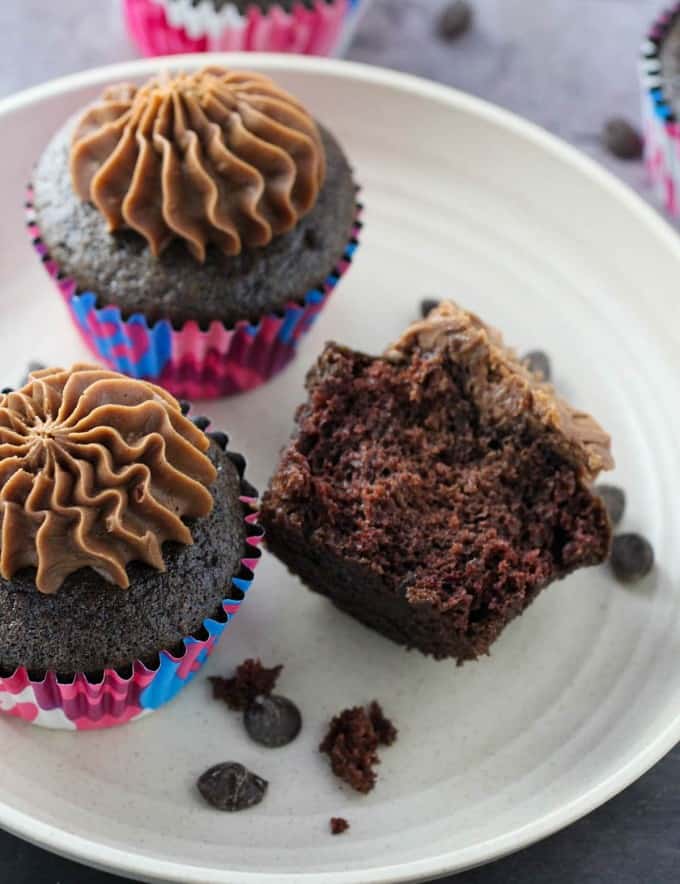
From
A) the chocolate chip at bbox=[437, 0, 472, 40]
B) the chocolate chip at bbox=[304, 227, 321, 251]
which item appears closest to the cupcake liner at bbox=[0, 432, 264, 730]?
the chocolate chip at bbox=[304, 227, 321, 251]

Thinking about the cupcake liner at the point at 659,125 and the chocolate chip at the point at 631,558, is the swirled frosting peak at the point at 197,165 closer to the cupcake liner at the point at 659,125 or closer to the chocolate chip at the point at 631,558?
the chocolate chip at the point at 631,558

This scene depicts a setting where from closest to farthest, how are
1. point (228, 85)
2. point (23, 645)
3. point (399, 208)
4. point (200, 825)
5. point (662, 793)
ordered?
point (23, 645), point (200, 825), point (662, 793), point (228, 85), point (399, 208)

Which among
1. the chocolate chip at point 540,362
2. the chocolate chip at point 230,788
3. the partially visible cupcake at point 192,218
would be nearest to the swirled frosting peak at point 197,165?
the partially visible cupcake at point 192,218

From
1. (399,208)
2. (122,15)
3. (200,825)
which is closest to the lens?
(200,825)

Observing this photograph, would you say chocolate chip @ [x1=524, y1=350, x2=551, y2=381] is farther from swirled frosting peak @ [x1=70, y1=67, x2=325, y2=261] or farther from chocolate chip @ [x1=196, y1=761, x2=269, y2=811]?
chocolate chip @ [x1=196, y1=761, x2=269, y2=811]

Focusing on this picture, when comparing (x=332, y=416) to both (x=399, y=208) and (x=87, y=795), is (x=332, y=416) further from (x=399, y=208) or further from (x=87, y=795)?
(x=399, y=208)

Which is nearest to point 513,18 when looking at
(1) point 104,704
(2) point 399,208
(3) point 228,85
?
(2) point 399,208
